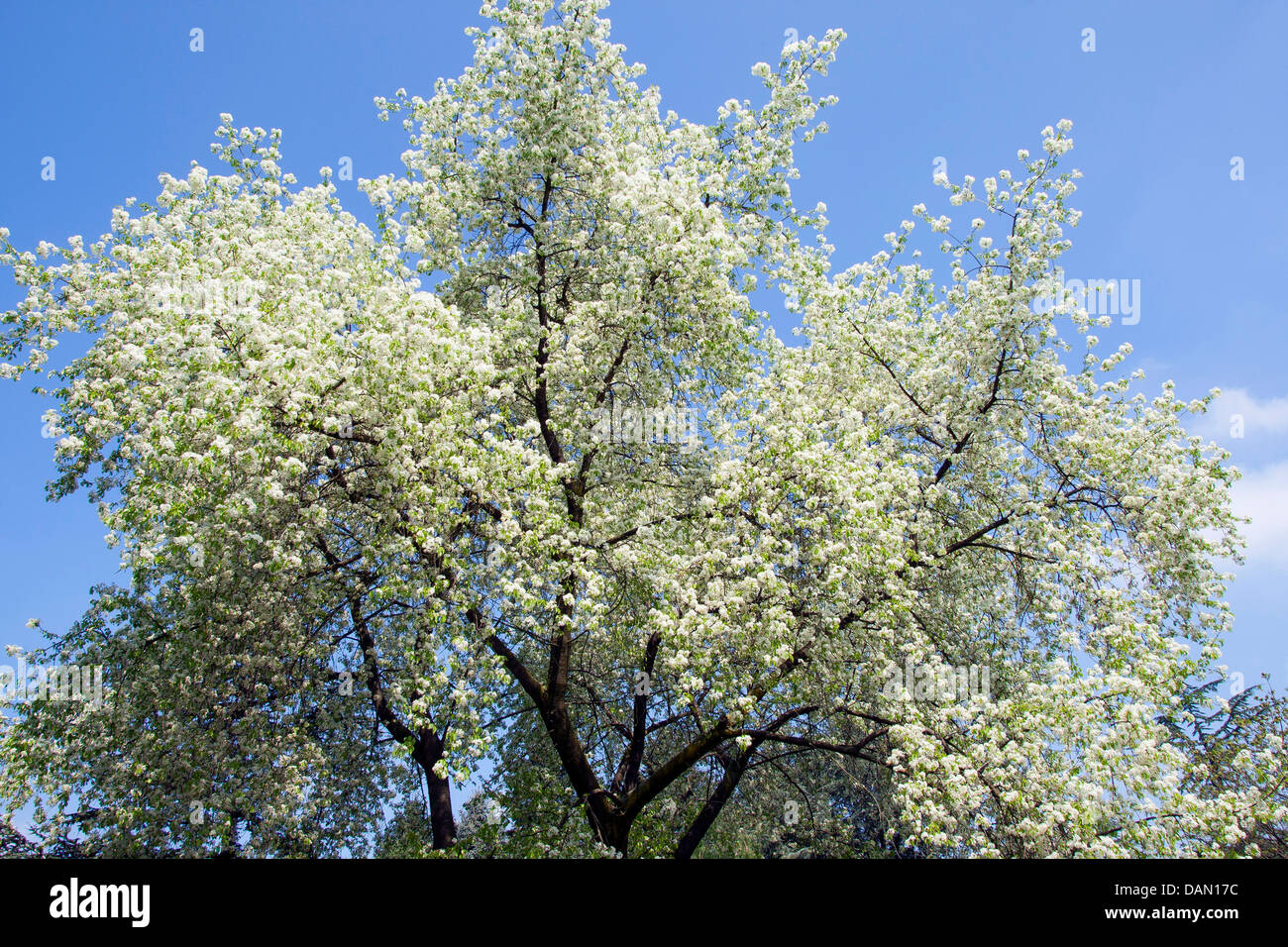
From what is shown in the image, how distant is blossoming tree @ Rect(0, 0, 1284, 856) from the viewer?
11.5 metres

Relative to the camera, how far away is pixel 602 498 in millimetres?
16891

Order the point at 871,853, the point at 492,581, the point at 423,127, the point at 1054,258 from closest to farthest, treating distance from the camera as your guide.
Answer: the point at 492,581, the point at 1054,258, the point at 423,127, the point at 871,853

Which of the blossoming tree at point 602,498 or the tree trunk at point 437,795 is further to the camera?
the tree trunk at point 437,795

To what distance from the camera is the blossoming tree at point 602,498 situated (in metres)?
11.5

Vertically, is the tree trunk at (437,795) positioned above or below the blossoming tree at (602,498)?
below

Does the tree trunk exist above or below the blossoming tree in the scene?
below

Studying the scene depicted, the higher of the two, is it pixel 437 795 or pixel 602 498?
pixel 602 498

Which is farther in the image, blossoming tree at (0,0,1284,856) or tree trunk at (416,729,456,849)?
tree trunk at (416,729,456,849)

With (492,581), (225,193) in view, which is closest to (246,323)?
(492,581)
